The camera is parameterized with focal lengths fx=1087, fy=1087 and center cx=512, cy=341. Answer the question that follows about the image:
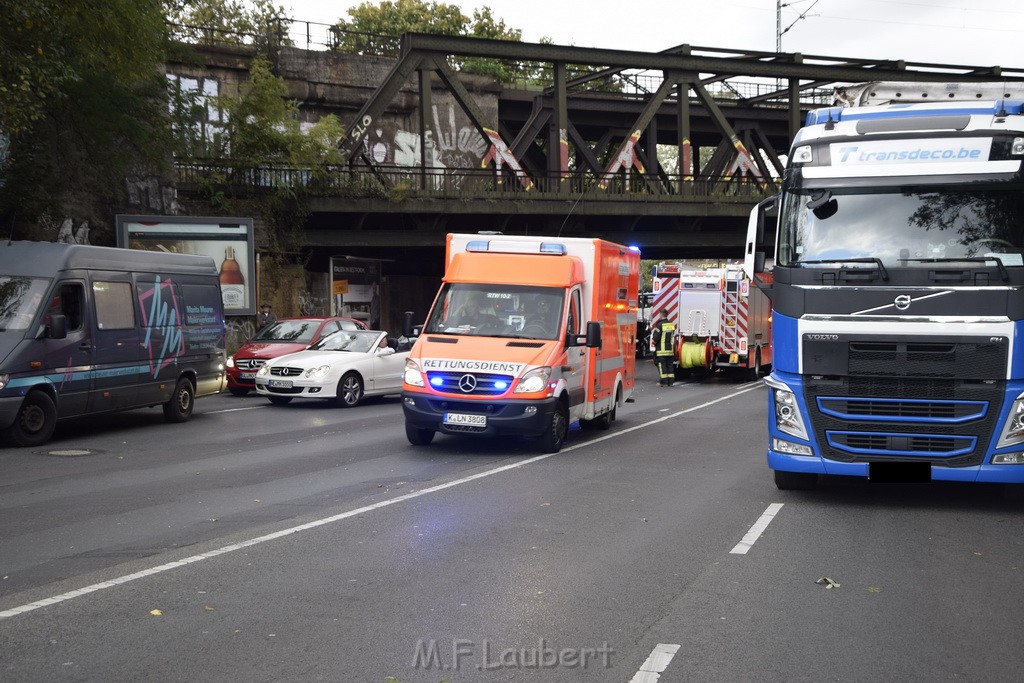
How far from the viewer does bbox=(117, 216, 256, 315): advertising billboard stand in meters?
26.4

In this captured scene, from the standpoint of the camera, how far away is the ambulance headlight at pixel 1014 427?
9.11 meters

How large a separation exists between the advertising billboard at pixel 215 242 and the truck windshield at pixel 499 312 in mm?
14482

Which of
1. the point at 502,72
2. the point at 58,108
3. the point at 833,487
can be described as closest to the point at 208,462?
the point at 833,487

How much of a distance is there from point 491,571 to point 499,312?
23.2 feet

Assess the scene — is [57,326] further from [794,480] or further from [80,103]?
[80,103]

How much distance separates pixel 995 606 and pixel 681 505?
3.63 m

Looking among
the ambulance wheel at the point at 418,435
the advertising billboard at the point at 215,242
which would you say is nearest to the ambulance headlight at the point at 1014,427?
the ambulance wheel at the point at 418,435

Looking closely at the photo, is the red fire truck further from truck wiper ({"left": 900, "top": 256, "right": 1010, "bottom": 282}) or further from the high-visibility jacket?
truck wiper ({"left": 900, "top": 256, "right": 1010, "bottom": 282})

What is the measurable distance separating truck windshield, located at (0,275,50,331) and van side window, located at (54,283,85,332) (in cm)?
27

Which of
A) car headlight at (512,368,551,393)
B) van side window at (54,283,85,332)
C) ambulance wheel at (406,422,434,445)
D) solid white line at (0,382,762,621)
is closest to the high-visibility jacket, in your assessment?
solid white line at (0,382,762,621)

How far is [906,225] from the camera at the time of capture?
31.4 feet

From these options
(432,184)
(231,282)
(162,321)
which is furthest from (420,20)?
(162,321)

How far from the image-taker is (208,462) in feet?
41.0

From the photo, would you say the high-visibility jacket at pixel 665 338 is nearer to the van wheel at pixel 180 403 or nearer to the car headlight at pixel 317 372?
the car headlight at pixel 317 372
